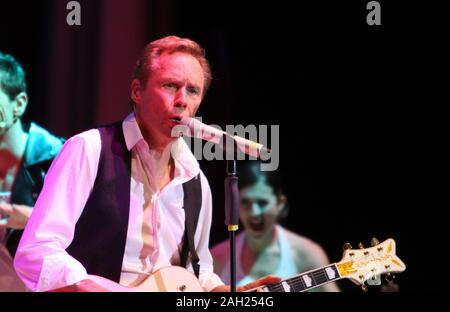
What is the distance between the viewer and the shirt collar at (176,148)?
246 centimetres

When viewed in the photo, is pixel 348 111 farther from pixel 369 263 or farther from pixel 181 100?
pixel 181 100

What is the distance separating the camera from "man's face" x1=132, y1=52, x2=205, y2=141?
2402 millimetres

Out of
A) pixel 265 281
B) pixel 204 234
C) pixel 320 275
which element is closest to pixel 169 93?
pixel 204 234

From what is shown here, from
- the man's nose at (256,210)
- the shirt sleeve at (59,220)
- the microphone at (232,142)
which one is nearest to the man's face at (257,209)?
the man's nose at (256,210)

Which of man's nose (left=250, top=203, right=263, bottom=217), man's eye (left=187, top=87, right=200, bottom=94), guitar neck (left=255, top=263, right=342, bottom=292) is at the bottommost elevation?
guitar neck (left=255, top=263, right=342, bottom=292)

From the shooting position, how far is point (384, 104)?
405cm

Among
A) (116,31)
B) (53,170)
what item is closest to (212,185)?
(116,31)

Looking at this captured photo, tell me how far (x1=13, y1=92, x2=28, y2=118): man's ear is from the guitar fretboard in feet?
5.64

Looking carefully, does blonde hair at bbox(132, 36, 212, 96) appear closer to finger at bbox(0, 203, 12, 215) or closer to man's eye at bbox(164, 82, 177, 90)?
man's eye at bbox(164, 82, 177, 90)

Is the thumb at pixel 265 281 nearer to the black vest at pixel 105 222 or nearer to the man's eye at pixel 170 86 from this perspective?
the black vest at pixel 105 222

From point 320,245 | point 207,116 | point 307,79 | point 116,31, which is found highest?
point 116,31

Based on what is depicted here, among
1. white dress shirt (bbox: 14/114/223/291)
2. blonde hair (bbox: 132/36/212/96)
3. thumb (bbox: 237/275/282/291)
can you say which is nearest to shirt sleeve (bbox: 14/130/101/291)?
white dress shirt (bbox: 14/114/223/291)

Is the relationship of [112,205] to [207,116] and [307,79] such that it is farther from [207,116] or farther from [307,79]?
[307,79]

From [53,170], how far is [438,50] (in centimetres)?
283
